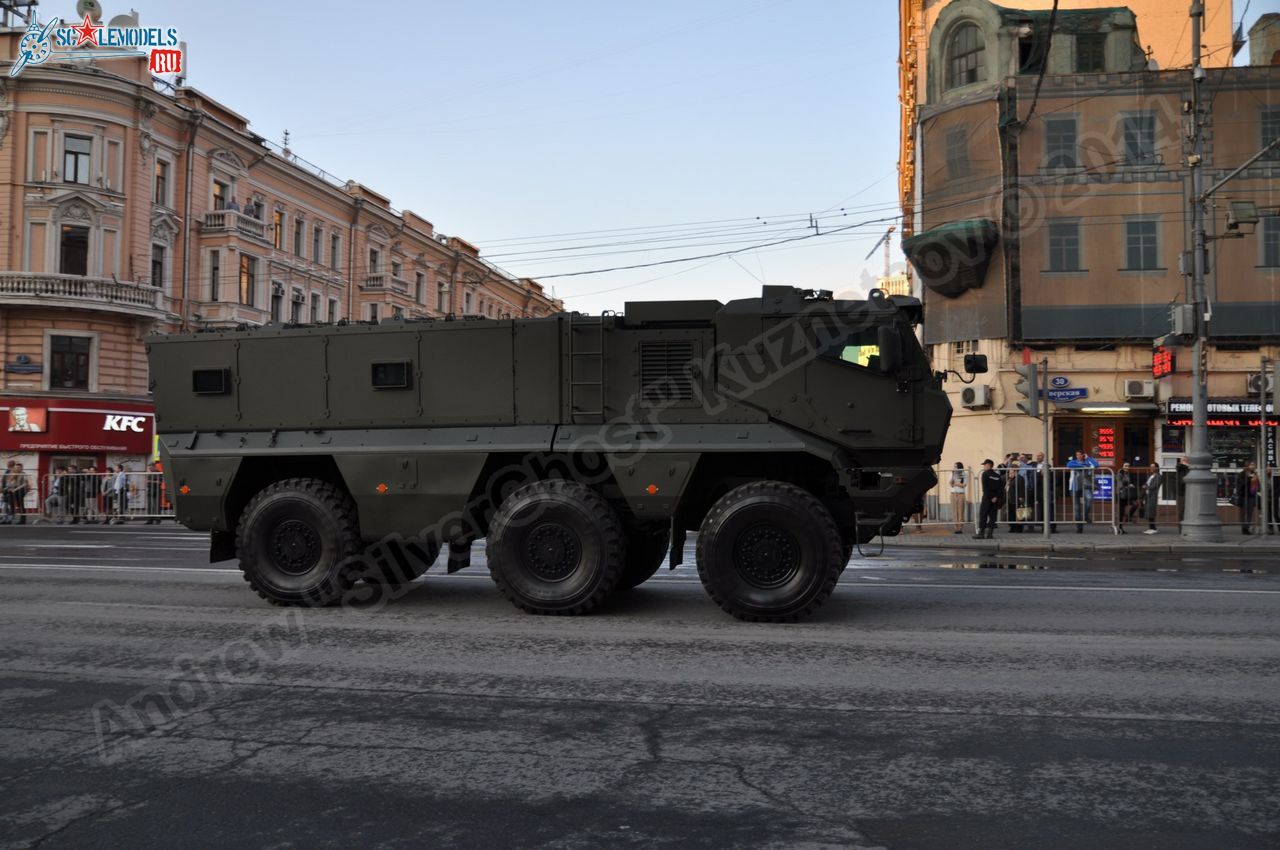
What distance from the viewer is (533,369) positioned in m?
8.84

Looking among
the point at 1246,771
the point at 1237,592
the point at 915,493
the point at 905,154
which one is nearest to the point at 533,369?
the point at 915,493

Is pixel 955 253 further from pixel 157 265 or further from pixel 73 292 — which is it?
pixel 73 292

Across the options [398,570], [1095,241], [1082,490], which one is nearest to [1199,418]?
[1082,490]

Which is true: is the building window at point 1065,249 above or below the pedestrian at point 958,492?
above

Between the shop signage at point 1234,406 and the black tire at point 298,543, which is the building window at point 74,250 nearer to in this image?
the black tire at point 298,543

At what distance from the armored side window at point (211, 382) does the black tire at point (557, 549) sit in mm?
3139

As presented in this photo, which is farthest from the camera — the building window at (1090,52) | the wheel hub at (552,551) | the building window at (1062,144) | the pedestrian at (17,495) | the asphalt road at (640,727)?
the building window at (1090,52)

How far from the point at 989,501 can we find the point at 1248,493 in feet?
21.4

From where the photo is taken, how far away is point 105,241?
35875mm

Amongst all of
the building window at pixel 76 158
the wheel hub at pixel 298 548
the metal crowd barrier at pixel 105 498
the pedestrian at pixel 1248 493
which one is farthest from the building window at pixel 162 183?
the pedestrian at pixel 1248 493

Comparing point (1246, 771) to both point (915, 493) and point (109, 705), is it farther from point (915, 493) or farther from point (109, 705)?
point (109, 705)

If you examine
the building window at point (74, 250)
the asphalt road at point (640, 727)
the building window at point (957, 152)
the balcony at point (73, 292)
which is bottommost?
the asphalt road at point (640, 727)

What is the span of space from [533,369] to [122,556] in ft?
30.5

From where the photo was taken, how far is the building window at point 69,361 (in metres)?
35.1
